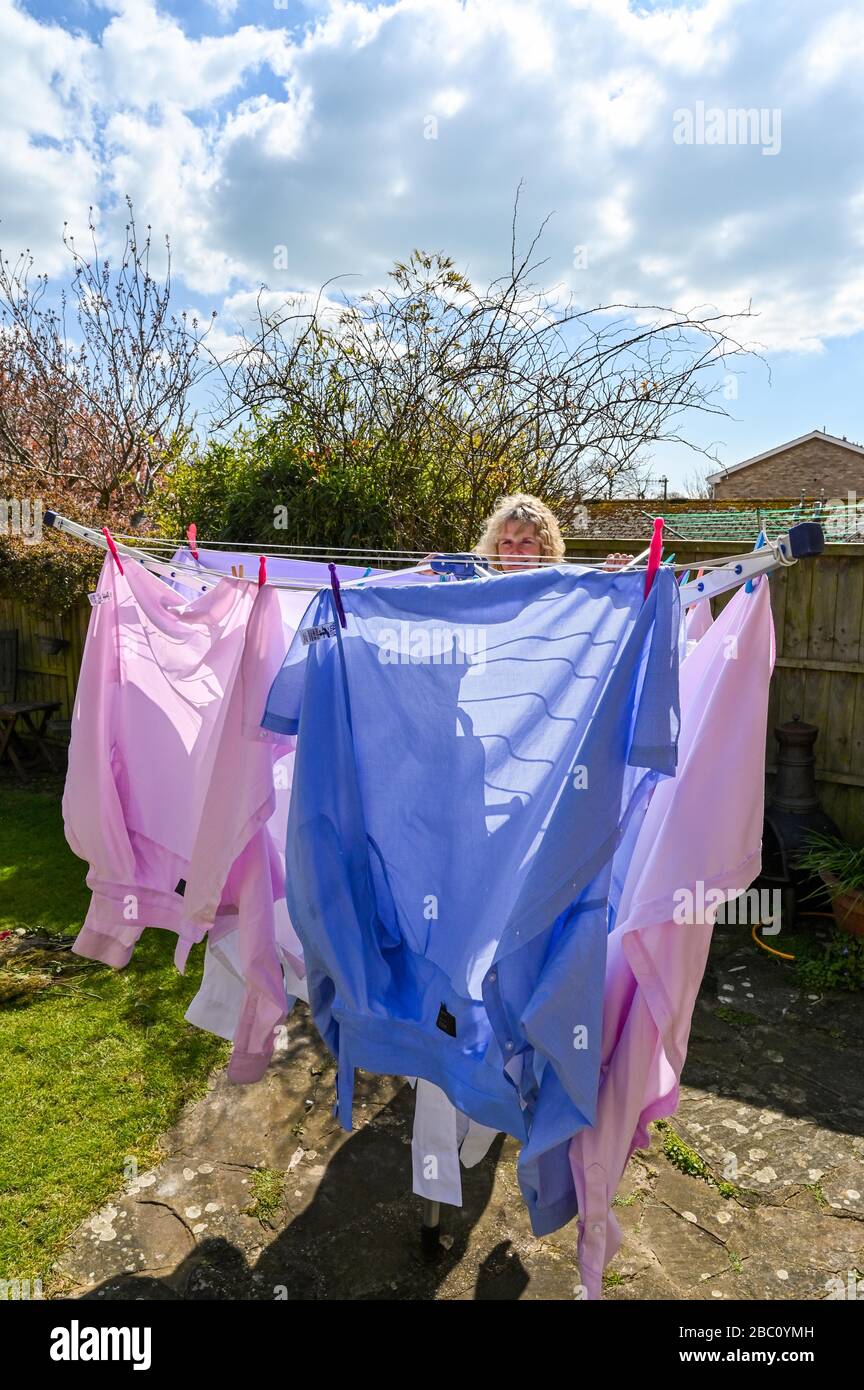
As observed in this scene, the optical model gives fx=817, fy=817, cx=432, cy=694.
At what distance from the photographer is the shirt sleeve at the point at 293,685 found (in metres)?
→ 1.83

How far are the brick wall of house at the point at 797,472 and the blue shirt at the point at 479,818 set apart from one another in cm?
2253

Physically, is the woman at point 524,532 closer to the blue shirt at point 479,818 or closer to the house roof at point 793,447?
the blue shirt at point 479,818

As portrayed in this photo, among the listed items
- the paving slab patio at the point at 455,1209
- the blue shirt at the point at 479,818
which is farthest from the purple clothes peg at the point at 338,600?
the paving slab patio at the point at 455,1209

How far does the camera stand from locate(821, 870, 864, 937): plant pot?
389 centimetres

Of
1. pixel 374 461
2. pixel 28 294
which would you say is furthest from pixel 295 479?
pixel 28 294

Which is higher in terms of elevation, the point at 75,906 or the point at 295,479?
the point at 295,479

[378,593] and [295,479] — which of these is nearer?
[378,593]

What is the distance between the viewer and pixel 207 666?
8.02ft

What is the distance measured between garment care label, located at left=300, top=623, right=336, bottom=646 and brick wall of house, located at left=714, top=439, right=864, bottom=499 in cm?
2253

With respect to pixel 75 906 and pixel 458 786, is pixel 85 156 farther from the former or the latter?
pixel 458 786

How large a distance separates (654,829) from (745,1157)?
1.65 meters

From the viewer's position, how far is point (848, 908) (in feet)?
12.9

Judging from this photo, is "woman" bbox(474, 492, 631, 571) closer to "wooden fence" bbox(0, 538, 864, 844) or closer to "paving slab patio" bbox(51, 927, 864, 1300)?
"paving slab patio" bbox(51, 927, 864, 1300)

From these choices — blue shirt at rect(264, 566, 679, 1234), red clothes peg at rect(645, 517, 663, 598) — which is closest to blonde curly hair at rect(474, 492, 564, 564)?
blue shirt at rect(264, 566, 679, 1234)
